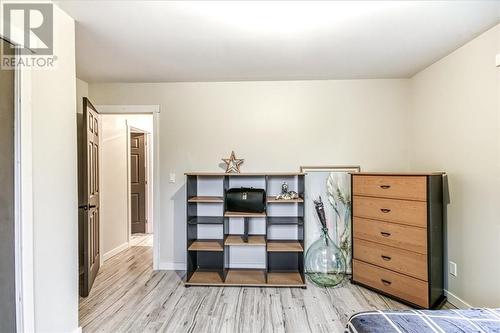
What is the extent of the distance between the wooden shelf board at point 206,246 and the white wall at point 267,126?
354 millimetres

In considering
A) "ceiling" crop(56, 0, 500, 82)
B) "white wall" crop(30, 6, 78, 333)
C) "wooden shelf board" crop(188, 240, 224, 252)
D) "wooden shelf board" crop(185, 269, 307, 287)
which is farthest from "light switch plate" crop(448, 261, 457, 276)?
"white wall" crop(30, 6, 78, 333)

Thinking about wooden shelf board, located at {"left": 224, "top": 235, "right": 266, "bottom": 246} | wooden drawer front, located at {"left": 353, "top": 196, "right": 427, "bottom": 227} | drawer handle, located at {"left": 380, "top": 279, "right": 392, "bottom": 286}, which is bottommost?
drawer handle, located at {"left": 380, "top": 279, "right": 392, "bottom": 286}

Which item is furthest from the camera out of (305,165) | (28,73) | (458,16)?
(305,165)

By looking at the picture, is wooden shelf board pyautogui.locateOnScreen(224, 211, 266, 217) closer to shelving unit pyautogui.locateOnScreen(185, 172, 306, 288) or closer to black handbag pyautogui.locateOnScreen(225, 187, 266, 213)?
black handbag pyautogui.locateOnScreen(225, 187, 266, 213)

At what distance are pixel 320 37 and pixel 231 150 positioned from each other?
1648 millimetres

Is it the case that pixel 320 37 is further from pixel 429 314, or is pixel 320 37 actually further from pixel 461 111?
pixel 429 314

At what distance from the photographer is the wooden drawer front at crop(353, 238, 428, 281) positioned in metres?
2.40

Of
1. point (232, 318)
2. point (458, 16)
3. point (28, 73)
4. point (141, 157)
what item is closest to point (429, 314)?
point (232, 318)

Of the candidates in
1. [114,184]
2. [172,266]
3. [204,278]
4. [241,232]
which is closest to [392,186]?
[241,232]

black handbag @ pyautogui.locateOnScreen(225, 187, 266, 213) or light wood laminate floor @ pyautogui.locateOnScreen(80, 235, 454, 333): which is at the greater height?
black handbag @ pyautogui.locateOnScreen(225, 187, 266, 213)

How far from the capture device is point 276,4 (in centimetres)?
172

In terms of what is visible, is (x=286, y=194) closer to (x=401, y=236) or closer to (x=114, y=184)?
(x=401, y=236)

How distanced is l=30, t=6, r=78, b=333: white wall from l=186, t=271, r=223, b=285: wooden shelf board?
1208 millimetres

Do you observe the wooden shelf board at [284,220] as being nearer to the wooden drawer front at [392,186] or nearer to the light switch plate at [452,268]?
the wooden drawer front at [392,186]
